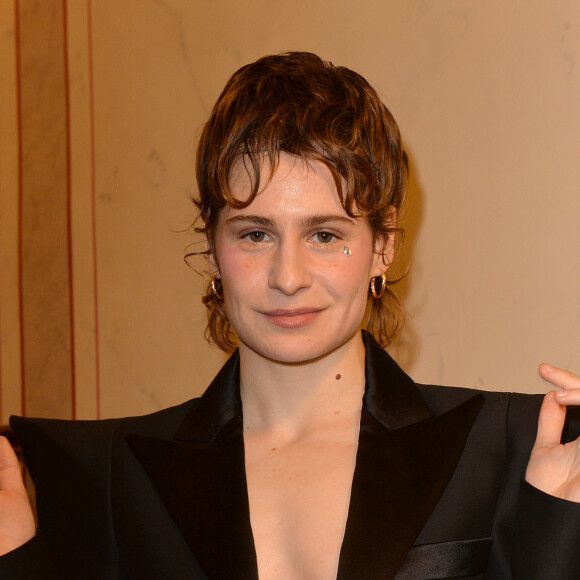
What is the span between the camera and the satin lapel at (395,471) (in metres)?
1.44

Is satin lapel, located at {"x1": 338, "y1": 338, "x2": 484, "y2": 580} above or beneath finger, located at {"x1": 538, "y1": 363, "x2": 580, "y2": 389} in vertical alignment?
beneath

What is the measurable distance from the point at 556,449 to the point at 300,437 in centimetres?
45

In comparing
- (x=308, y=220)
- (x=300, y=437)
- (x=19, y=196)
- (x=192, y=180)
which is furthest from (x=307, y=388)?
(x=19, y=196)

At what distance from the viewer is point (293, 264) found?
1522 mm

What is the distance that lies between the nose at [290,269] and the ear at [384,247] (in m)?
0.18

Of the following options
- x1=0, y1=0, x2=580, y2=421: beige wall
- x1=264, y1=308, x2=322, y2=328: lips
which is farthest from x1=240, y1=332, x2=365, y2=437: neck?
x1=0, y1=0, x2=580, y2=421: beige wall

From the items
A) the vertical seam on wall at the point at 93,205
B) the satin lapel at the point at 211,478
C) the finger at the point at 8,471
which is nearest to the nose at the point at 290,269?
A: the satin lapel at the point at 211,478

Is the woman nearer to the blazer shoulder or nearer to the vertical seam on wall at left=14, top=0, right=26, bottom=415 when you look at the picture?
the blazer shoulder

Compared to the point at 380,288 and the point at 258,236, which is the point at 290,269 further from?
the point at 380,288

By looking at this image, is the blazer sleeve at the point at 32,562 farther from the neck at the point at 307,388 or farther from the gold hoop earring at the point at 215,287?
the gold hoop earring at the point at 215,287

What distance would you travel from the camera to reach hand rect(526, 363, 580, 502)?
135cm

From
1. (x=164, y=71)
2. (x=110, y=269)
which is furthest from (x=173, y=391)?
(x=164, y=71)

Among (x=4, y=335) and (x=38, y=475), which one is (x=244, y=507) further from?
(x=4, y=335)

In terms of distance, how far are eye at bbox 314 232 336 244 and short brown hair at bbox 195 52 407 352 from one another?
1.8 inches
